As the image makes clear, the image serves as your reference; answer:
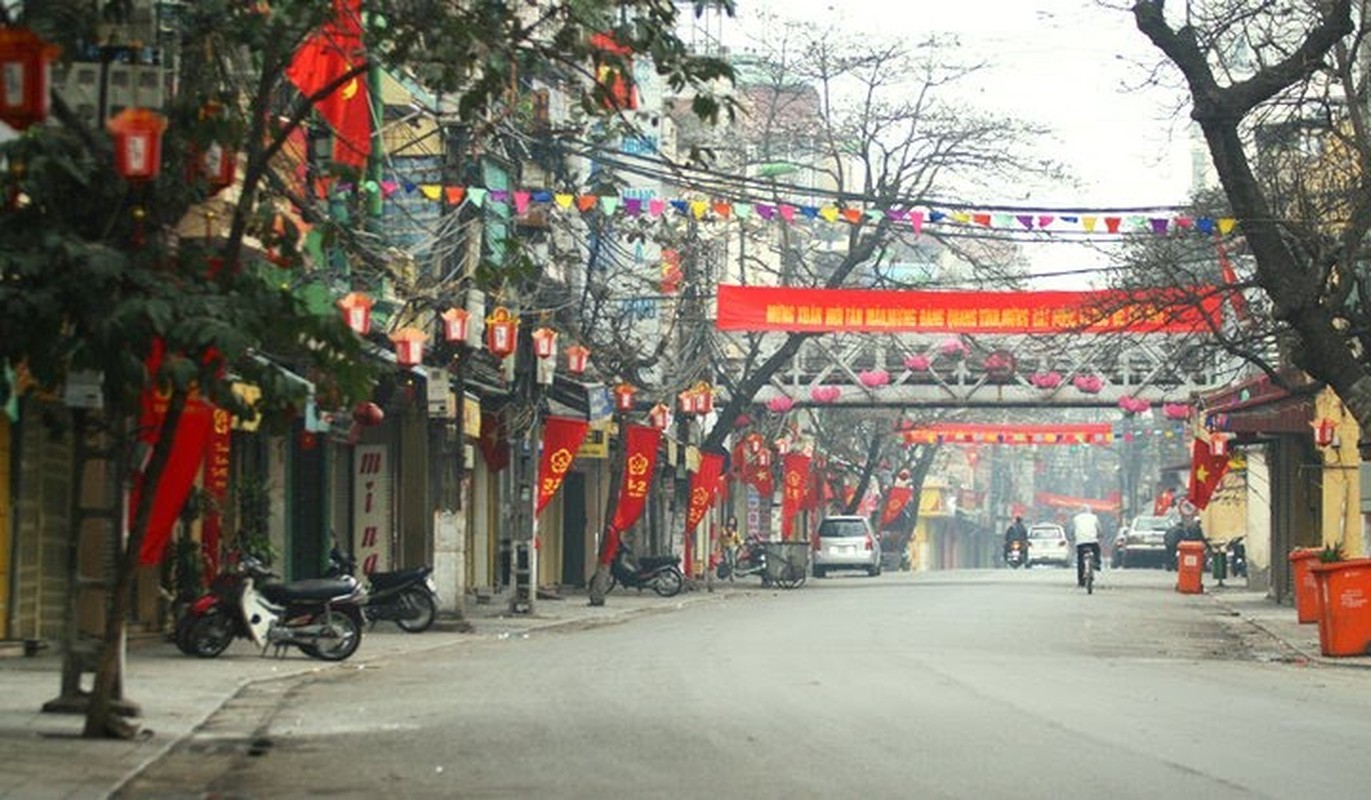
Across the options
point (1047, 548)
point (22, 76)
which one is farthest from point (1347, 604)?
point (1047, 548)

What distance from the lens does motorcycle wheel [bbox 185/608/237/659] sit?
2248cm

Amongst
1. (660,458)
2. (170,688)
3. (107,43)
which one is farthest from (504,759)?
(660,458)

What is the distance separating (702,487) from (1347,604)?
25435 millimetres

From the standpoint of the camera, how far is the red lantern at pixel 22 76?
11102 millimetres

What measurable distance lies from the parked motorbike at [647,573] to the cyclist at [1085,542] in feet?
28.8

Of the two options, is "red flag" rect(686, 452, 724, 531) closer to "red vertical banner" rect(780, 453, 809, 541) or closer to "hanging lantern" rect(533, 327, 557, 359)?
"red vertical banner" rect(780, 453, 809, 541)

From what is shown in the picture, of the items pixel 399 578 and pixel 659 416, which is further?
pixel 659 416

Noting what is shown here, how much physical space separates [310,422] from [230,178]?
10605 mm

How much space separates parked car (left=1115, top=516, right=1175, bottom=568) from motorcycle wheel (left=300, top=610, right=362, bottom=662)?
59328 mm

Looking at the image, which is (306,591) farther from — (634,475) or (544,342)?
(634,475)

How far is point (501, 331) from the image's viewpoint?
30.4 meters

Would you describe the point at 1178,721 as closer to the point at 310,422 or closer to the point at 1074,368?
the point at 310,422

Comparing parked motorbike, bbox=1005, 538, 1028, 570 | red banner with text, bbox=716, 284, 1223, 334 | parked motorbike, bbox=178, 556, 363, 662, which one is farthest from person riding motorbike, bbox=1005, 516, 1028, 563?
parked motorbike, bbox=178, 556, 363, 662

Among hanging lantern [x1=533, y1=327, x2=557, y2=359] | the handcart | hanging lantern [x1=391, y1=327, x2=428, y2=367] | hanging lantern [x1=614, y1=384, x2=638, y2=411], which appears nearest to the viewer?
hanging lantern [x1=391, y1=327, x2=428, y2=367]
